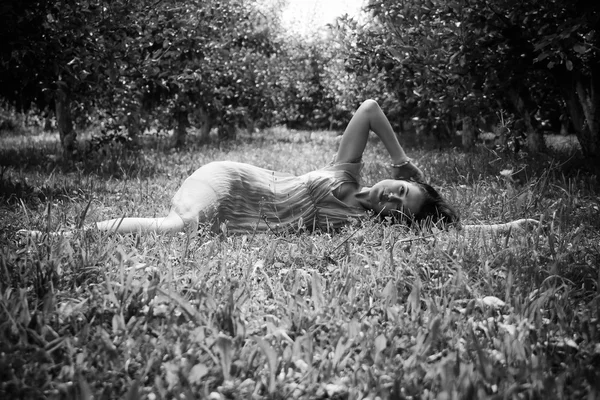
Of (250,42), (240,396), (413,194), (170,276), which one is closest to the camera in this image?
(240,396)

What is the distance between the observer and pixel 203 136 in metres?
13.0

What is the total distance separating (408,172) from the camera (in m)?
4.03

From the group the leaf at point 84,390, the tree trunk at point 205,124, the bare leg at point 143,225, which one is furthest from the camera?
the tree trunk at point 205,124

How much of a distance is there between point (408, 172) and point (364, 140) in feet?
1.47

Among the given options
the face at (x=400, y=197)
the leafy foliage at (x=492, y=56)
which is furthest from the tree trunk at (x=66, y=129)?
the face at (x=400, y=197)

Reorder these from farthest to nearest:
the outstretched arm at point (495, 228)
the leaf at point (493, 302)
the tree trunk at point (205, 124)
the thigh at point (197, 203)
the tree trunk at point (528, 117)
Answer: the tree trunk at point (205, 124) < the tree trunk at point (528, 117) < the thigh at point (197, 203) < the outstretched arm at point (495, 228) < the leaf at point (493, 302)

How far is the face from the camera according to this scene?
3561 millimetres

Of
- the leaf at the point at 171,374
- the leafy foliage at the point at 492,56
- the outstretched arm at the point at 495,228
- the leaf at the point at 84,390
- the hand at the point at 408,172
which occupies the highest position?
the leafy foliage at the point at 492,56

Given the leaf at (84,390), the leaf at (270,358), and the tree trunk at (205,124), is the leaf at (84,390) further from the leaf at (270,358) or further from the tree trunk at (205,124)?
the tree trunk at (205,124)

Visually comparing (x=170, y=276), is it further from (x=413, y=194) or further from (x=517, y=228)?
(x=517, y=228)

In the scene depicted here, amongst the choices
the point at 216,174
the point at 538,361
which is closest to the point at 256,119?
the point at 216,174

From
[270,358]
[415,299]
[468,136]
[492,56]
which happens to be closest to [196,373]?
[270,358]

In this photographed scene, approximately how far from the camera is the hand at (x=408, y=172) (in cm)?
400

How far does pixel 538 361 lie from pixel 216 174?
2.52 m
